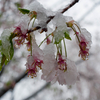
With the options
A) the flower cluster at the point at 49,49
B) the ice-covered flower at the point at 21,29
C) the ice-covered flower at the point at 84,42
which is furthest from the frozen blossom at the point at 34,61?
the ice-covered flower at the point at 84,42

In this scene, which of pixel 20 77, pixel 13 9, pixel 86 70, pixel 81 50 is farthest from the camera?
pixel 86 70

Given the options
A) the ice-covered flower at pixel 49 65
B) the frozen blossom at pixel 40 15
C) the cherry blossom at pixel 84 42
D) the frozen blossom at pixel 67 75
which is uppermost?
→ the frozen blossom at pixel 40 15

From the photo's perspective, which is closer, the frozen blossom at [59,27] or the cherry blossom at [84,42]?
the frozen blossom at [59,27]

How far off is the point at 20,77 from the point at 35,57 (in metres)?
2.71

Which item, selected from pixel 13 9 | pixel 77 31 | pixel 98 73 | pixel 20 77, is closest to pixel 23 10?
pixel 77 31

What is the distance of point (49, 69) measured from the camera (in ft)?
2.32

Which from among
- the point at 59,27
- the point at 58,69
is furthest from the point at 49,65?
the point at 59,27

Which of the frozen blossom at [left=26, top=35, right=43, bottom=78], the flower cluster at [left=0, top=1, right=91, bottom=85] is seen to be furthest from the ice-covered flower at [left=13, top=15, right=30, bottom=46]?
the frozen blossom at [left=26, top=35, right=43, bottom=78]

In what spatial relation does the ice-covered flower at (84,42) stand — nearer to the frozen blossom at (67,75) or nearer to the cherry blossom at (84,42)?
the cherry blossom at (84,42)

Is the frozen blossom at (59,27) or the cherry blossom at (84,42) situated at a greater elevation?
the frozen blossom at (59,27)

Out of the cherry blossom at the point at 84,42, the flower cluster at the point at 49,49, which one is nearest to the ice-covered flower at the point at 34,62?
the flower cluster at the point at 49,49

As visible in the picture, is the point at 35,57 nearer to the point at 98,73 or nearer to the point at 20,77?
the point at 20,77

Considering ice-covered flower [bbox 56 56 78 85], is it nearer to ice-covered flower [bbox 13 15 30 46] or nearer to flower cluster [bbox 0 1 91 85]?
flower cluster [bbox 0 1 91 85]

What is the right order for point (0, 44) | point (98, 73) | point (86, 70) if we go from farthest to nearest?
point (86, 70) → point (98, 73) → point (0, 44)
